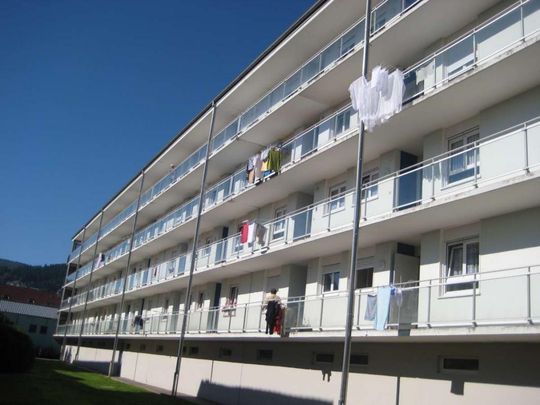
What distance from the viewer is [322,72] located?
20.6 m

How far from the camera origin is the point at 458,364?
544 inches

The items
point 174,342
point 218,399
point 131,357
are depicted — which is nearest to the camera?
point 218,399

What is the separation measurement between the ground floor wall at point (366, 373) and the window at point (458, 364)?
0.02 meters

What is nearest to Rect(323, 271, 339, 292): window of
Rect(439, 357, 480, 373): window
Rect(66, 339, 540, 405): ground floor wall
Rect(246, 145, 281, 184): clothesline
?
Rect(66, 339, 540, 405): ground floor wall

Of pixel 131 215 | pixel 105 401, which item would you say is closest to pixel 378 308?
pixel 105 401

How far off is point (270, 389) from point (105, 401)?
20.2 ft

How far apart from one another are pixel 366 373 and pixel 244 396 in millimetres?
7736

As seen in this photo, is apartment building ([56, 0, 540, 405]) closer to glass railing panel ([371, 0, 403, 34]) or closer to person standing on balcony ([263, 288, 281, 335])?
glass railing panel ([371, 0, 403, 34])

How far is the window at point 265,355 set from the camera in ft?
72.3

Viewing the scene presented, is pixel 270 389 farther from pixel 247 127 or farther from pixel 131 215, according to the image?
pixel 131 215

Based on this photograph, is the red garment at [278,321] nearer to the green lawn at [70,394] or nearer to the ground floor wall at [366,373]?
the ground floor wall at [366,373]

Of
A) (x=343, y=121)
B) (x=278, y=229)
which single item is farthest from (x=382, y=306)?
(x=278, y=229)

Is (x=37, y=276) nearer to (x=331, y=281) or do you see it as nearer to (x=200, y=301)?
(x=200, y=301)

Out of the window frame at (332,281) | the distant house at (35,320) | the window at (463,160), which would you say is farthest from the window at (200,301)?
the distant house at (35,320)
